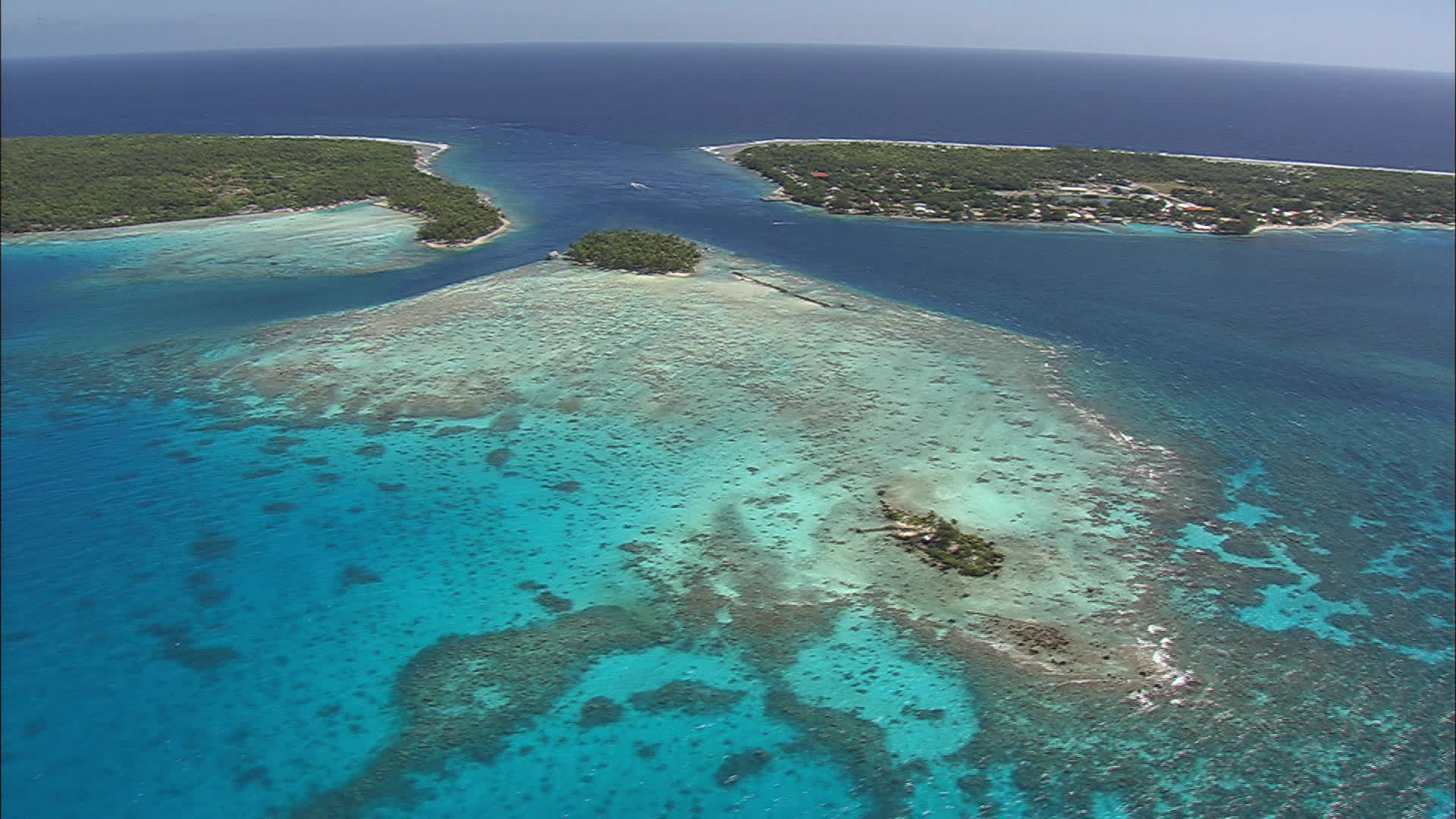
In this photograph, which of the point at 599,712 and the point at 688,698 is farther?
the point at 688,698

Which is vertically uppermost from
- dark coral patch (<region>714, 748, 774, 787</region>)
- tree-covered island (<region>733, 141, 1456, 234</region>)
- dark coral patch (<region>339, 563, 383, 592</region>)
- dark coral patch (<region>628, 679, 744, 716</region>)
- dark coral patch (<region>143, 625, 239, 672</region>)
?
tree-covered island (<region>733, 141, 1456, 234</region>)

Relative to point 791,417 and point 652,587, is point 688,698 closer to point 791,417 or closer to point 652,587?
point 652,587

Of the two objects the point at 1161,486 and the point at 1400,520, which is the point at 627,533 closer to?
the point at 1161,486

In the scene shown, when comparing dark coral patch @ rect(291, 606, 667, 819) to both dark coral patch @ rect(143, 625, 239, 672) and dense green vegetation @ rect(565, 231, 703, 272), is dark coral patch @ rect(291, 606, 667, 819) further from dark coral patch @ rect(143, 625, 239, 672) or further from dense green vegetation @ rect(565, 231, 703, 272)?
dense green vegetation @ rect(565, 231, 703, 272)

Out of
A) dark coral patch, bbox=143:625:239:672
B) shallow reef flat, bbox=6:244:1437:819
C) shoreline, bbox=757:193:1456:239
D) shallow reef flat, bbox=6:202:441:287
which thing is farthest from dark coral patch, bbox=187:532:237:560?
shoreline, bbox=757:193:1456:239

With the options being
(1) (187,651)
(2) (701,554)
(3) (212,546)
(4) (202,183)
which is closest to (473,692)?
(1) (187,651)

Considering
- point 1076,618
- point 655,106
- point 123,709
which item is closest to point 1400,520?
point 1076,618
